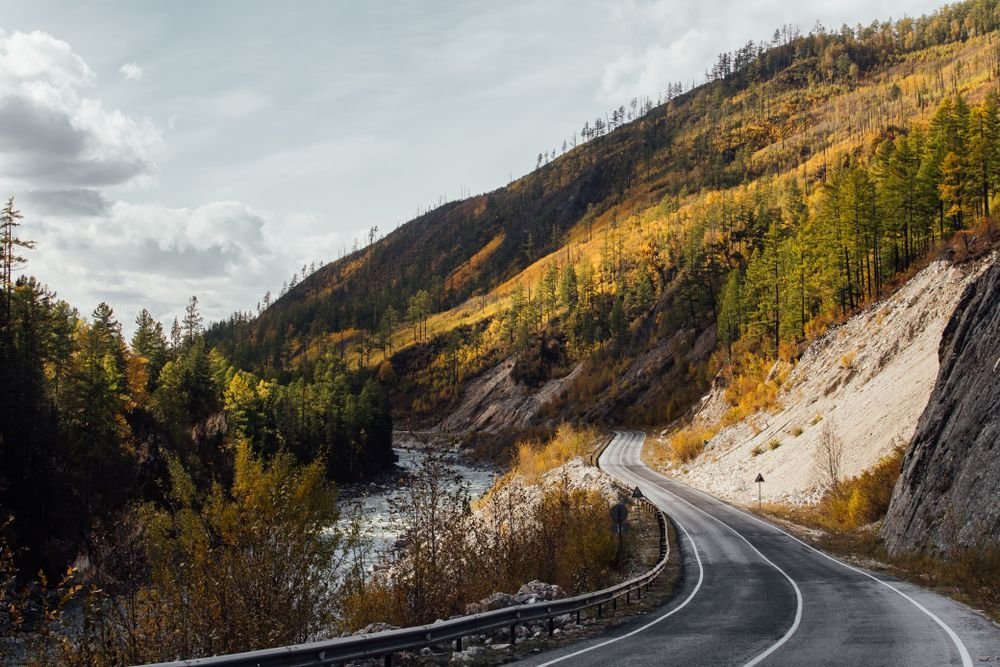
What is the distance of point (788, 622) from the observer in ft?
47.4

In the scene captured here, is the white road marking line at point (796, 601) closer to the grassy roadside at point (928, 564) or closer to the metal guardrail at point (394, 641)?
the grassy roadside at point (928, 564)

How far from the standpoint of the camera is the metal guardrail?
25.2 ft

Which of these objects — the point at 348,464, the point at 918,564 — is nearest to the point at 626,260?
the point at 348,464

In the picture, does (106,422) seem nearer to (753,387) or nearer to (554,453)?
(554,453)

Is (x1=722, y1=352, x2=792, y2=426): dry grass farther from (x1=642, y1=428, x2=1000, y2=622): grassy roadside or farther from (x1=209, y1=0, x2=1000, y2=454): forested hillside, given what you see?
(x1=642, y1=428, x2=1000, y2=622): grassy roadside

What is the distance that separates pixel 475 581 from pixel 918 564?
48.3ft

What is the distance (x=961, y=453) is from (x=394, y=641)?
67.8 feet

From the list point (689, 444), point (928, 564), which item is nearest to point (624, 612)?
point (928, 564)

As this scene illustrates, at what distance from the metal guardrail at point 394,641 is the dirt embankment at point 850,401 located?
26278 millimetres

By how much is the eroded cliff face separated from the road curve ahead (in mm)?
2690

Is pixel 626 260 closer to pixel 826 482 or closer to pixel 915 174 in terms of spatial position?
pixel 915 174

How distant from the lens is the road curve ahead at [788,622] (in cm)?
1129

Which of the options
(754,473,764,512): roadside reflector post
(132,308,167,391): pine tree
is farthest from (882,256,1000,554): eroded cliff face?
(132,308,167,391): pine tree

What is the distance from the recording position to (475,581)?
55.1 ft
